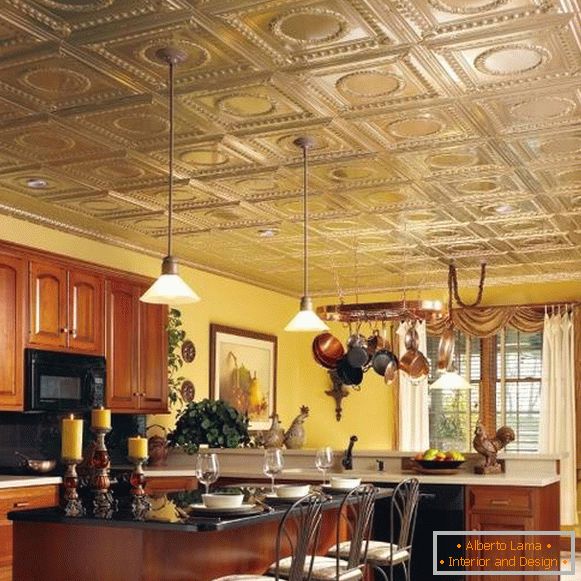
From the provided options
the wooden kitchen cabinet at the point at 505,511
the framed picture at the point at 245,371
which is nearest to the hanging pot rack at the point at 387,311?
the wooden kitchen cabinet at the point at 505,511

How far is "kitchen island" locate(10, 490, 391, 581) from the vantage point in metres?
3.62

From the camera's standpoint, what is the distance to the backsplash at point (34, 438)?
6.70 metres

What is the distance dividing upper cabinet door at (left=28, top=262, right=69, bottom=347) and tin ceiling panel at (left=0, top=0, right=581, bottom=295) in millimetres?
491

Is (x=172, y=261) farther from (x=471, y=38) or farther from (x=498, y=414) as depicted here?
(x=498, y=414)

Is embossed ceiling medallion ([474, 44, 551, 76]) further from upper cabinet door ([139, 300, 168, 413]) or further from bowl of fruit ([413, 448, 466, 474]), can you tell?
upper cabinet door ([139, 300, 168, 413])

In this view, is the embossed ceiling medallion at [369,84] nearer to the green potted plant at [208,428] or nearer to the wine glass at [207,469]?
the wine glass at [207,469]

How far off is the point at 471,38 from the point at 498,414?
21.6 ft

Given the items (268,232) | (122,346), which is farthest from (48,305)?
(268,232)

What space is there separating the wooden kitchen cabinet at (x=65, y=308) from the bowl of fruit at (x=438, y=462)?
2.54 meters

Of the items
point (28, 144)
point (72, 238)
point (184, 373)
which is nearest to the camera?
point (28, 144)

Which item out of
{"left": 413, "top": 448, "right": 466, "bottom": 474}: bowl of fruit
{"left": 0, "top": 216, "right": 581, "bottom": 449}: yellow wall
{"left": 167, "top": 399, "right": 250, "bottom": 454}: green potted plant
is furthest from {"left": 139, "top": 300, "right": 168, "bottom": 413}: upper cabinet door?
{"left": 413, "top": 448, "right": 466, "bottom": 474}: bowl of fruit

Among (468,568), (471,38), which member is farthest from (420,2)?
(468,568)

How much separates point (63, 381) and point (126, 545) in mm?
3195

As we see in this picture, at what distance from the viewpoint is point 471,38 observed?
12.9 feet
